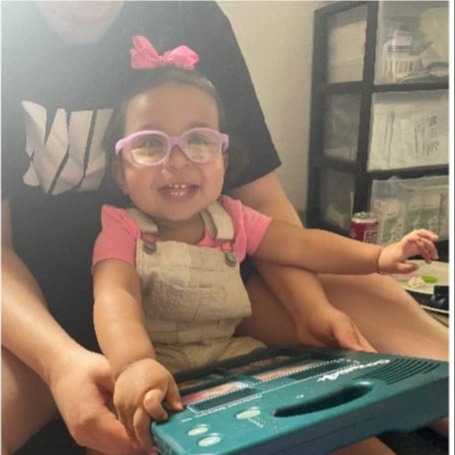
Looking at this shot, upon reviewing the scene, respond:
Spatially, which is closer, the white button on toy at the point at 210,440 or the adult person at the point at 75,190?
the white button on toy at the point at 210,440

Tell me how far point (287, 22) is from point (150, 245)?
2.01ft

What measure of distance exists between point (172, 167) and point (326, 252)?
0.18 meters

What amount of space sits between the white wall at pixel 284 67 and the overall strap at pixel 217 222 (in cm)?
37

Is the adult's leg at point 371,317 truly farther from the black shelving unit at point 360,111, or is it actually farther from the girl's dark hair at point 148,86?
the black shelving unit at point 360,111

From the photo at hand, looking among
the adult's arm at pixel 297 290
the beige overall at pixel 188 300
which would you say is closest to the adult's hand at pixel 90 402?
the beige overall at pixel 188 300

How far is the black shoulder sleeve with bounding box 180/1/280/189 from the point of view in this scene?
2.09 feet

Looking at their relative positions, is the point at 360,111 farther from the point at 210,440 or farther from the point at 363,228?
the point at 210,440

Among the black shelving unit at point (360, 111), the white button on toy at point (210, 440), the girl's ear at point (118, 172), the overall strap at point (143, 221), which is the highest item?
the black shelving unit at point (360, 111)

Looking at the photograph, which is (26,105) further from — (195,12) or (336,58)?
(336,58)

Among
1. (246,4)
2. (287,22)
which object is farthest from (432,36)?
(246,4)

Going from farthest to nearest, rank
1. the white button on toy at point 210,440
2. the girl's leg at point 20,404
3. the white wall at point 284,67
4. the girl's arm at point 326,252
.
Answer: the white wall at point 284,67, the girl's arm at point 326,252, the girl's leg at point 20,404, the white button on toy at point 210,440

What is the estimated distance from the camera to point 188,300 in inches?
20.9

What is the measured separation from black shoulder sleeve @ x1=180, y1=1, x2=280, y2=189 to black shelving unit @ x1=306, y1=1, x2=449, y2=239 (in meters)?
0.42

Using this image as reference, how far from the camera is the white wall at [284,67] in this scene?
0.89m
